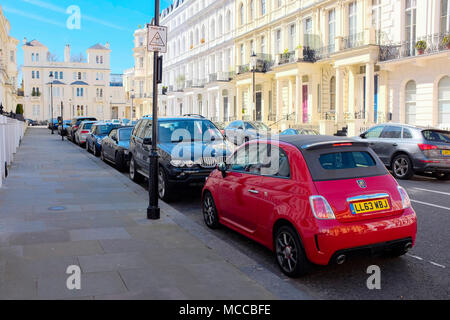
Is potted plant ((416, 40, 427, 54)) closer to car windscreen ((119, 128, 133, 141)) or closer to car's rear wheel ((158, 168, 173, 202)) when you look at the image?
car windscreen ((119, 128, 133, 141))

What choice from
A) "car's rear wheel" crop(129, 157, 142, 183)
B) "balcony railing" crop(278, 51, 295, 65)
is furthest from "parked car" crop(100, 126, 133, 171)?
"balcony railing" crop(278, 51, 295, 65)

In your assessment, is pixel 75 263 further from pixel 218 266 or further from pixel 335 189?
pixel 335 189

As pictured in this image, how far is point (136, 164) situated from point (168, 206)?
3650mm

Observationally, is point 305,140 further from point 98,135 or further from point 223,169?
point 98,135

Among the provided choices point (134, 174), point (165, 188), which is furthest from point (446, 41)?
point (165, 188)

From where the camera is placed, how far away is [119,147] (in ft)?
50.2

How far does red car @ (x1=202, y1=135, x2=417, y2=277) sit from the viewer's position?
4.86 m

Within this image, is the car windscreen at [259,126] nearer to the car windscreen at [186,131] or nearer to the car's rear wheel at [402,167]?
the car's rear wheel at [402,167]

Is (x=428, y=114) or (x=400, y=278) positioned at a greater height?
(x=428, y=114)

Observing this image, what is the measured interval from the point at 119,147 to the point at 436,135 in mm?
A: 10202

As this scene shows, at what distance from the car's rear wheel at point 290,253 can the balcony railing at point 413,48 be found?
66.1 ft
